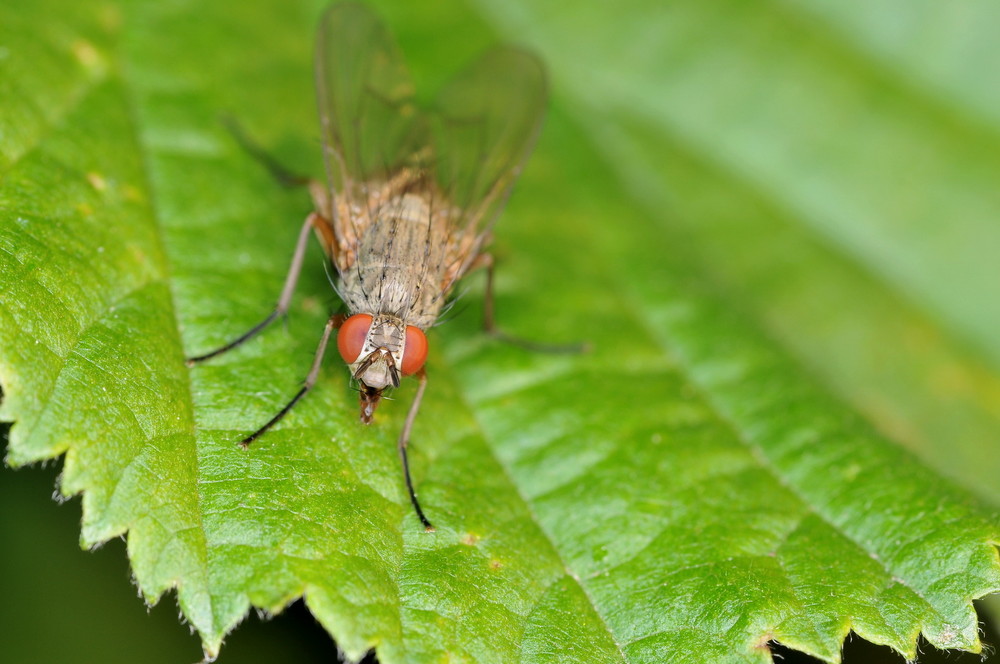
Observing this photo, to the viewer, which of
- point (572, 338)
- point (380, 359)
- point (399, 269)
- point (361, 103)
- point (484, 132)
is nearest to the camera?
point (380, 359)

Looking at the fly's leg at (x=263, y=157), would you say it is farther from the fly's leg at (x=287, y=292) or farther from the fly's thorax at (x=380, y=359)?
the fly's thorax at (x=380, y=359)

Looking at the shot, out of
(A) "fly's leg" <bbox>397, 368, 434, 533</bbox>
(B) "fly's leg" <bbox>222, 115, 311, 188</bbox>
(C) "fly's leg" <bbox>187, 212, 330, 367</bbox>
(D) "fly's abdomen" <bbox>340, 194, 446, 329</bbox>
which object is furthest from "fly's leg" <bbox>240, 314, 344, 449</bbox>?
(B) "fly's leg" <bbox>222, 115, 311, 188</bbox>

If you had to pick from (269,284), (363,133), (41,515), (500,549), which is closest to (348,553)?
(500,549)

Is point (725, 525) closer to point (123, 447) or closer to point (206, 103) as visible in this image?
point (123, 447)

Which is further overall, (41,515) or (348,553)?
(41,515)

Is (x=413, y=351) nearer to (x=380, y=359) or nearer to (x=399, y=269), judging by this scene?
(x=380, y=359)

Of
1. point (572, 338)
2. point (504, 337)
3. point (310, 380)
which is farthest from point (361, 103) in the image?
point (310, 380)
